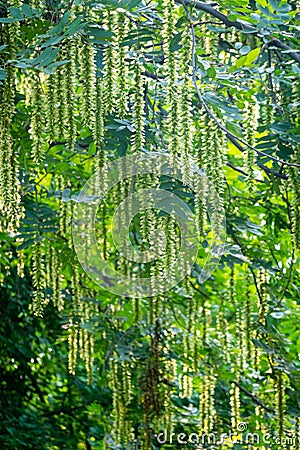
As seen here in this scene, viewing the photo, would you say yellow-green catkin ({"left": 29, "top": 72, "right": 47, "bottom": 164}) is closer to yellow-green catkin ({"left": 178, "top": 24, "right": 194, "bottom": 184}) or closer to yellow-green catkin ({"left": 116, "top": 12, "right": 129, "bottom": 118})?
yellow-green catkin ({"left": 116, "top": 12, "right": 129, "bottom": 118})

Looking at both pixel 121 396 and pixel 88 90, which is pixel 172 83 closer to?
pixel 88 90

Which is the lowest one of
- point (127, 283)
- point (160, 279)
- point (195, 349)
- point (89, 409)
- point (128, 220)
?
point (89, 409)

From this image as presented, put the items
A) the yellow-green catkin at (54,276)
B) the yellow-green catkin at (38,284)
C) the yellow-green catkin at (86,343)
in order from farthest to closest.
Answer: the yellow-green catkin at (86,343), the yellow-green catkin at (54,276), the yellow-green catkin at (38,284)

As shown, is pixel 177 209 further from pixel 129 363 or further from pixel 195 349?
pixel 129 363

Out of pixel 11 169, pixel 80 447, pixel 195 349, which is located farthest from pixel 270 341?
pixel 80 447

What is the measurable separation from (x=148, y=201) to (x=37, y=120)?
0.37 meters

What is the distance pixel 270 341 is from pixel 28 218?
1218 mm

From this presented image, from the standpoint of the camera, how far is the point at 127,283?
2.90 m

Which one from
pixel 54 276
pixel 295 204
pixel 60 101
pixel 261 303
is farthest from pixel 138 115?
pixel 261 303

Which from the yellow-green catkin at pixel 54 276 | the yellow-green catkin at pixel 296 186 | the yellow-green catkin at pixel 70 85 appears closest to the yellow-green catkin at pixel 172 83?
the yellow-green catkin at pixel 70 85

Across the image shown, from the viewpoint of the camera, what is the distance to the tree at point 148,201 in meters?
1.68

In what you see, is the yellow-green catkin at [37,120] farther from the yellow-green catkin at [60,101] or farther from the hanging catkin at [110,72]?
the hanging catkin at [110,72]

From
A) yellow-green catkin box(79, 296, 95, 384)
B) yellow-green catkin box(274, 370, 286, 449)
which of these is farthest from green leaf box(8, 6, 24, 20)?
yellow-green catkin box(274, 370, 286, 449)

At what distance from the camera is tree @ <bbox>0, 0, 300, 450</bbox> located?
168cm
